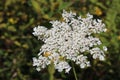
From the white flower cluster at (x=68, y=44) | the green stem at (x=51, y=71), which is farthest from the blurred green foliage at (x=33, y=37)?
the white flower cluster at (x=68, y=44)

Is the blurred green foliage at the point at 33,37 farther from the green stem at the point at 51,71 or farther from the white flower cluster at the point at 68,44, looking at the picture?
the white flower cluster at the point at 68,44

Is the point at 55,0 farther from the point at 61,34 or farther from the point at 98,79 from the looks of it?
the point at 61,34

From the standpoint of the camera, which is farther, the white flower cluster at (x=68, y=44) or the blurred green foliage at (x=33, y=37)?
the blurred green foliage at (x=33, y=37)

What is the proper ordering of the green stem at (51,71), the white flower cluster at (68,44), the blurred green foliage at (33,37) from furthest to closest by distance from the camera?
1. the blurred green foliage at (33,37)
2. the green stem at (51,71)
3. the white flower cluster at (68,44)

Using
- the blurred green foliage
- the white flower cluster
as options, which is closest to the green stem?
the blurred green foliage

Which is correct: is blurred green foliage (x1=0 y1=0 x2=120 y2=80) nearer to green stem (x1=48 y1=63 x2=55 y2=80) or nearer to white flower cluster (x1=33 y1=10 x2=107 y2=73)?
green stem (x1=48 y1=63 x2=55 y2=80)

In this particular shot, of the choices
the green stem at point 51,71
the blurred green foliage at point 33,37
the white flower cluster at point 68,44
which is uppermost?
the blurred green foliage at point 33,37

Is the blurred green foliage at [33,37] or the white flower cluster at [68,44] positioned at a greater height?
the blurred green foliage at [33,37]

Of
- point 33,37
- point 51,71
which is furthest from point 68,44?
point 33,37

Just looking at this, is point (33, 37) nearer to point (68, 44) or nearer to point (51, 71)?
point (51, 71)
